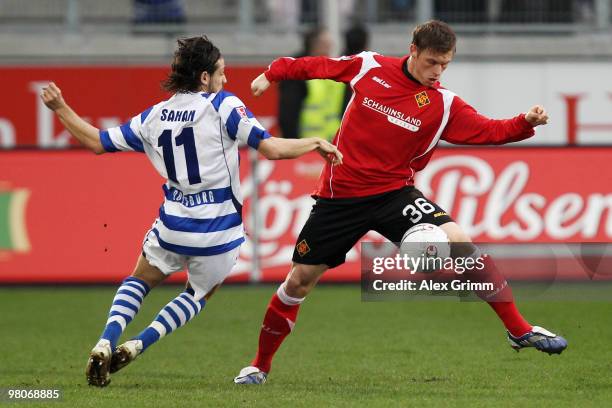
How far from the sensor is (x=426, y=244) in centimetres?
686

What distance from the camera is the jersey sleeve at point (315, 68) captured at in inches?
276

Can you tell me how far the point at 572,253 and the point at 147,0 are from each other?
7.30m

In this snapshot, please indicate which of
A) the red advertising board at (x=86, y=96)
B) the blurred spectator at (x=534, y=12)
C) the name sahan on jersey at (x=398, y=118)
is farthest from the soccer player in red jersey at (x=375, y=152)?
the blurred spectator at (x=534, y=12)

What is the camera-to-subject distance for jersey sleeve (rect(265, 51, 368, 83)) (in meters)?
7.02

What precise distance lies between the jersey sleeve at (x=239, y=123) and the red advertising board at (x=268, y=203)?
209 inches

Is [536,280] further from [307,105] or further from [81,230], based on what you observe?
[81,230]

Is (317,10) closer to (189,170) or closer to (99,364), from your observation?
(189,170)

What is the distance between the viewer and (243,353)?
8.38 m

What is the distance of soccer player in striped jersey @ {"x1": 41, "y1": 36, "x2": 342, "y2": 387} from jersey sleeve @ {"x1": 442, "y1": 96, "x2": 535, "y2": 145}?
1.05 meters

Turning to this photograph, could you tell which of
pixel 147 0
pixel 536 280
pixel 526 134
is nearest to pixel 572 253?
pixel 536 280

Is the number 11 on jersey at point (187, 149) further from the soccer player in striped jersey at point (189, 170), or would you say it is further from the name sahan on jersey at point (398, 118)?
the name sahan on jersey at point (398, 118)

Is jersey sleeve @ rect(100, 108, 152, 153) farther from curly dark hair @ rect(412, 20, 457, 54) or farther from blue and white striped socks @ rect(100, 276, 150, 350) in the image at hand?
curly dark hair @ rect(412, 20, 457, 54)

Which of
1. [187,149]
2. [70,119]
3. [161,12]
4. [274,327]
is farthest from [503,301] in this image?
[161,12]

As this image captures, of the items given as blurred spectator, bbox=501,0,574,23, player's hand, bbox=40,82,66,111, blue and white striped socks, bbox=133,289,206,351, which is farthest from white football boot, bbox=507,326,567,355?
blurred spectator, bbox=501,0,574,23
